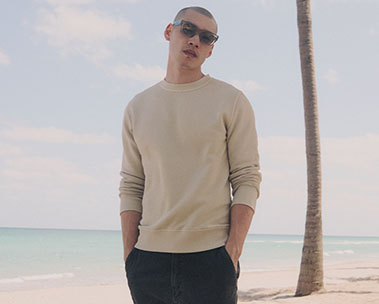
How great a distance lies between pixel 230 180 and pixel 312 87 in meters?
8.48

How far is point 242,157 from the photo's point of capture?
227 cm

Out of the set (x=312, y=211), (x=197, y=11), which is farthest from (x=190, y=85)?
(x=312, y=211)

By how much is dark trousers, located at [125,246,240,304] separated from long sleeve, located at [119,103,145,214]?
0.35 m

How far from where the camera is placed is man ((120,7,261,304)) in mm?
2121

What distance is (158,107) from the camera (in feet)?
7.98

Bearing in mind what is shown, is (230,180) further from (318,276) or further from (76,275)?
(76,275)

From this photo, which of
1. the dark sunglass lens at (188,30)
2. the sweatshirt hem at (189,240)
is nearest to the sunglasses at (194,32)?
the dark sunglass lens at (188,30)

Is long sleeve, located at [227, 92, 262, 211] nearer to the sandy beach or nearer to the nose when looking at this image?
the nose

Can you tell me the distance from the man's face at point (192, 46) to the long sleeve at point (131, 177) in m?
0.37

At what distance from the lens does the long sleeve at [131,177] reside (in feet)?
A: 8.18

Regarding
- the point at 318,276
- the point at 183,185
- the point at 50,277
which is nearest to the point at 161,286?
the point at 183,185

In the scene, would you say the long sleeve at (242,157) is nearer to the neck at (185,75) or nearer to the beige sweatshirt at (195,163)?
the beige sweatshirt at (195,163)

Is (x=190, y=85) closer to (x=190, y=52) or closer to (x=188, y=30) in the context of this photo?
(x=190, y=52)

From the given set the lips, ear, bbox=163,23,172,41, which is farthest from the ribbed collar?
ear, bbox=163,23,172,41
